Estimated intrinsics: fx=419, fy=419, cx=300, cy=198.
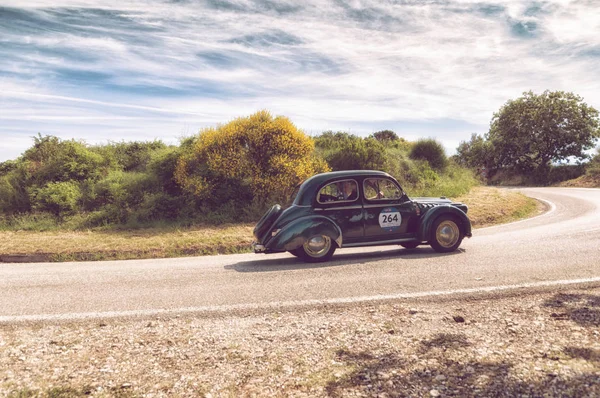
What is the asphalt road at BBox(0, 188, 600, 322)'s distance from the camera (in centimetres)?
544

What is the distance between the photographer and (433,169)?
2183 centimetres

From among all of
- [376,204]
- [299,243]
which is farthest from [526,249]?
[299,243]

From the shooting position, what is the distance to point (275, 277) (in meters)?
6.64

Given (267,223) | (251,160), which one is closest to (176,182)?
(251,160)

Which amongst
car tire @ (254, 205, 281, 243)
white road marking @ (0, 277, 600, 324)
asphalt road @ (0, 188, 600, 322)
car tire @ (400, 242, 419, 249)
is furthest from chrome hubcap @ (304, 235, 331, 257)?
white road marking @ (0, 277, 600, 324)

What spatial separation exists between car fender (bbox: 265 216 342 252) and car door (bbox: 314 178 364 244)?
203 millimetres

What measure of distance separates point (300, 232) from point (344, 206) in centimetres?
103

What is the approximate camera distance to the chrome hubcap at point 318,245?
7.50 m

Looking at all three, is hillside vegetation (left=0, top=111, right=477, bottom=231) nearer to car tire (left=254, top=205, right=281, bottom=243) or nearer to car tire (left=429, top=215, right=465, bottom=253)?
car tire (left=254, top=205, right=281, bottom=243)

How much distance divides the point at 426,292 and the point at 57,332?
4.43 metres

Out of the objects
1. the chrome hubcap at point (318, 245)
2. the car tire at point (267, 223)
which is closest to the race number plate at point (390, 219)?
the chrome hubcap at point (318, 245)

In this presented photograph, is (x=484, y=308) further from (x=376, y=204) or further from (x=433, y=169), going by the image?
(x=433, y=169)

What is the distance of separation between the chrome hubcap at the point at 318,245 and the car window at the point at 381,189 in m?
1.18

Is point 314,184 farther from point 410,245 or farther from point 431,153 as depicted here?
point 431,153
